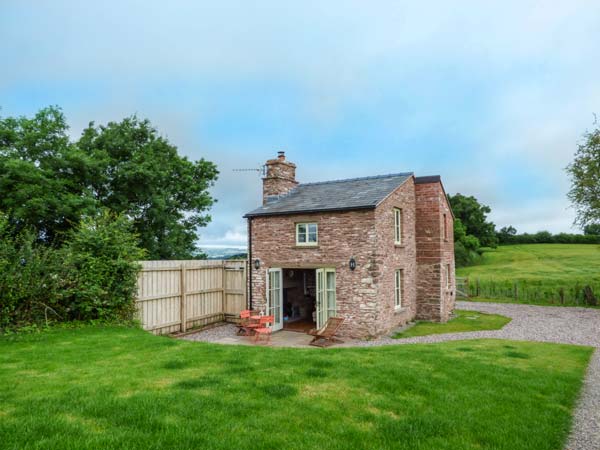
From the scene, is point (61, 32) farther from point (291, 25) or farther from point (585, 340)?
point (585, 340)

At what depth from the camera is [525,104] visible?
14484mm

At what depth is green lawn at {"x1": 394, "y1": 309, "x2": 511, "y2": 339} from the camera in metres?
13.7

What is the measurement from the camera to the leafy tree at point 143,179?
21578 mm

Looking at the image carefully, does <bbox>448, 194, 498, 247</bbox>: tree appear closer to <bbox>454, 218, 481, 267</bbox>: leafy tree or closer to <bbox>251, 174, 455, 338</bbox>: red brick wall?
<bbox>454, 218, 481, 267</bbox>: leafy tree

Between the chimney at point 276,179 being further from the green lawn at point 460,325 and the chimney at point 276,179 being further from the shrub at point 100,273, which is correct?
the green lawn at point 460,325

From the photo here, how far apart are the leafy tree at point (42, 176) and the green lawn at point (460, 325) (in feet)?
51.9

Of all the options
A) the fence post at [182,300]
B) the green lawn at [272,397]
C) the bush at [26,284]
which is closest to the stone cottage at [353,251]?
the fence post at [182,300]

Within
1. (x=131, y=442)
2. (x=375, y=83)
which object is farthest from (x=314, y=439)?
(x=375, y=83)

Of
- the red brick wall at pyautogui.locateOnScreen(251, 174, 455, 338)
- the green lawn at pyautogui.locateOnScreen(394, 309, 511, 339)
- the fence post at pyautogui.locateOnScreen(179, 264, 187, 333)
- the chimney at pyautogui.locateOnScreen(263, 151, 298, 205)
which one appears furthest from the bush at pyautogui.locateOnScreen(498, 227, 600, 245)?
the fence post at pyautogui.locateOnScreen(179, 264, 187, 333)

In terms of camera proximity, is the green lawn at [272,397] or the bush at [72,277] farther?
the bush at [72,277]

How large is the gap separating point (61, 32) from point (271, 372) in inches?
459

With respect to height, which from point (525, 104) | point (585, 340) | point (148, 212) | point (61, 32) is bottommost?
point (585, 340)

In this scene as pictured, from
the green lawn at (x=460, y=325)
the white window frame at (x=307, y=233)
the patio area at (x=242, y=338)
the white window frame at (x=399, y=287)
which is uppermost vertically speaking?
the white window frame at (x=307, y=233)

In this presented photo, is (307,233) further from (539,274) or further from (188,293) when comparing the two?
(539,274)
